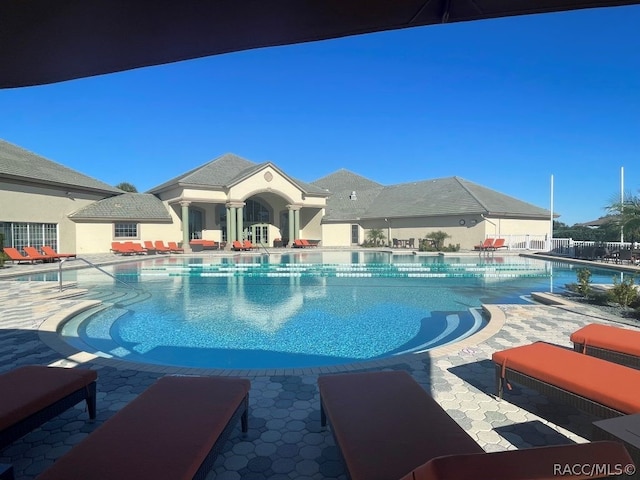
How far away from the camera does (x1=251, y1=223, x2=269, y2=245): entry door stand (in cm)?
3481

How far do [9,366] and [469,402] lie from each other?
587 centimetres

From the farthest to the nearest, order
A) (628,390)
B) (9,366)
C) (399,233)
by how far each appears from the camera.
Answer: (399,233), (9,366), (628,390)

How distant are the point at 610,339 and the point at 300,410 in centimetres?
379

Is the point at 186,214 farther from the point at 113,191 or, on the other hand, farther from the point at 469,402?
the point at 469,402

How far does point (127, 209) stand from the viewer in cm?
2736

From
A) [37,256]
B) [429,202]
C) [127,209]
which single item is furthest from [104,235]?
[429,202]

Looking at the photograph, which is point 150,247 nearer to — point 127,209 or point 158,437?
point 127,209

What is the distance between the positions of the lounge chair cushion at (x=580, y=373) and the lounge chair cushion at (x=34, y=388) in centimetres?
420

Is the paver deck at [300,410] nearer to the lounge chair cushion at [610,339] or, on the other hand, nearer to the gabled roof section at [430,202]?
the lounge chair cushion at [610,339]

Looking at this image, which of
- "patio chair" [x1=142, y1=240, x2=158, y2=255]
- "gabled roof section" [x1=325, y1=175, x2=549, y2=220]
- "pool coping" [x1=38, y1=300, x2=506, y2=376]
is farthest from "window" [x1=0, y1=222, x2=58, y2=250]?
"gabled roof section" [x1=325, y1=175, x2=549, y2=220]

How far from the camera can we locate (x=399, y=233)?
33.8 m

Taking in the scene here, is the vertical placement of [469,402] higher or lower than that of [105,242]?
lower

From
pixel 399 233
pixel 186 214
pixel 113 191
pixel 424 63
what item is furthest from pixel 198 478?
pixel 399 233

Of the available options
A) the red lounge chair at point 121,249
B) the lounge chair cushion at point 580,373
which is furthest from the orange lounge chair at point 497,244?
the red lounge chair at point 121,249
